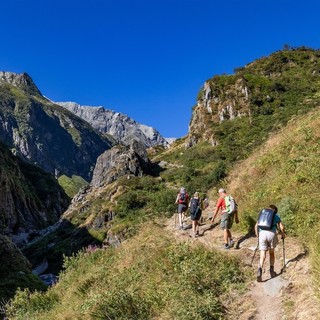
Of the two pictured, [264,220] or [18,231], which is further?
[18,231]

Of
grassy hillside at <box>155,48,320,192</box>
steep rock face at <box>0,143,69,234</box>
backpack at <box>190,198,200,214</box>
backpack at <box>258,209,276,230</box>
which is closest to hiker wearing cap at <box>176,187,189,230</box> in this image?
backpack at <box>190,198,200,214</box>

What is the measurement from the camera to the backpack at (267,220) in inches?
395

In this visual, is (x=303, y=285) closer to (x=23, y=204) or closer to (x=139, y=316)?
(x=139, y=316)

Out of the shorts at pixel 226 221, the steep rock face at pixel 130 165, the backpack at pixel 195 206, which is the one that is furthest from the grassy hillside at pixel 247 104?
the shorts at pixel 226 221

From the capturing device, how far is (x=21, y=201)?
10431cm

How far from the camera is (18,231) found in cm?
9500

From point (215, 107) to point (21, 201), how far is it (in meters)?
55.1

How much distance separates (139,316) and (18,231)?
93005 mm

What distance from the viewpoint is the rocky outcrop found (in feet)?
298

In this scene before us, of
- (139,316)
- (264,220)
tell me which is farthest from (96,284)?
(264,220)

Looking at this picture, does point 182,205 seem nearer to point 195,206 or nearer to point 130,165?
point 195,206

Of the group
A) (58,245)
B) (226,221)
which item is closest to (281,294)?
(226,221)

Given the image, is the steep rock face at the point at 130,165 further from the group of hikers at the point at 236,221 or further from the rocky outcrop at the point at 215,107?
the group of hikers at the point at 236,221

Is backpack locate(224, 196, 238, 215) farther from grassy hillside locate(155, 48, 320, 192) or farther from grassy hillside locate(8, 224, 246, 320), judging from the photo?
grassy hillside locate(155, 48, 320, 192)
